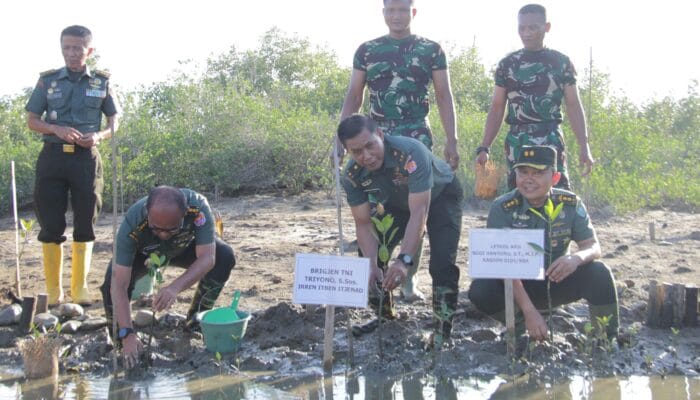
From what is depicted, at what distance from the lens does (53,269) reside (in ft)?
19.6

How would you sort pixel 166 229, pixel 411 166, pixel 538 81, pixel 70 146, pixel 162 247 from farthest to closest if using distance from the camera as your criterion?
pixel 70 146 → pixel 538 81 → pixel 162 247 → pixel 411 166 → pixel 166 229

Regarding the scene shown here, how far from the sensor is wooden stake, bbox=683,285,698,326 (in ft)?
16.9

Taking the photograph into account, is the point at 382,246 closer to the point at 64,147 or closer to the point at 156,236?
the point at 156,236

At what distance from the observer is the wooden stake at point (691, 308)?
5.15 meters

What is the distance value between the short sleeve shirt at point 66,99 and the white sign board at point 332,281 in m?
2.38

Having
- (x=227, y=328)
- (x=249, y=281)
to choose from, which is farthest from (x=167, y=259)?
(x=249, y=281)

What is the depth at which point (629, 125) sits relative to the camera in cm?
1055

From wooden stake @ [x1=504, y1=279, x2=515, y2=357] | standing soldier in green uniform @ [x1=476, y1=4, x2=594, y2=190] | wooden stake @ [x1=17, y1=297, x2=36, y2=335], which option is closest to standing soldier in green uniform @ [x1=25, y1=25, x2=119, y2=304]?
wooden stake @ [x1=17, y1=297, x2=36, y2=335]

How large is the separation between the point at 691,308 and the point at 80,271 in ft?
13.6

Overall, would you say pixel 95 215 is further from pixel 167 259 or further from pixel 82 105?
pixel 167 259

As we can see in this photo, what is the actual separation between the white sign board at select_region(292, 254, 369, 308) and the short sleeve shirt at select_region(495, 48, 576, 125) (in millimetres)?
1801

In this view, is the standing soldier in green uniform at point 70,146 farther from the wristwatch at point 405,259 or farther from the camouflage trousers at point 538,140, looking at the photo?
the camouflage trousers at point 538,140

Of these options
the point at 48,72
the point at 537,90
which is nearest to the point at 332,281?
the point at 537,90

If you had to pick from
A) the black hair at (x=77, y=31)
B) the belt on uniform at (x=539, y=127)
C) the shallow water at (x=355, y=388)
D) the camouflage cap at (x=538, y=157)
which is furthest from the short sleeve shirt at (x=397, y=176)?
the black hair at (x=77, y=31)
